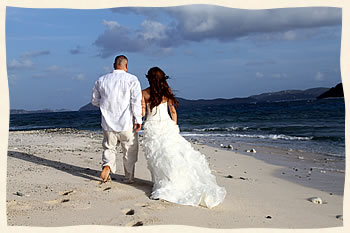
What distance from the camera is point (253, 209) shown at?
4.84 m

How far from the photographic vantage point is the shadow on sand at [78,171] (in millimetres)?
5947

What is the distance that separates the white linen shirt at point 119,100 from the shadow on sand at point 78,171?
0.98 meters

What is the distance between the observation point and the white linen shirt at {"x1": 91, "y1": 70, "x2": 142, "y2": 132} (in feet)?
18.6

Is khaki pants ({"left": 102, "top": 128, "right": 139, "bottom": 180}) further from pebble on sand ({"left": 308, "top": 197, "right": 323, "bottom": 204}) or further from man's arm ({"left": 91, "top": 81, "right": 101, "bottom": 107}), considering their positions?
pebble on sand ({"left": 308, "top": 197, "right": 323, "bottom": 204})

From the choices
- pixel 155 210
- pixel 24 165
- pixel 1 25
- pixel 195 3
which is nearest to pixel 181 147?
pixel 155 210

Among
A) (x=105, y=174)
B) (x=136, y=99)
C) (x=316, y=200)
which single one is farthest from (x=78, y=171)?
(x=316, y=200)

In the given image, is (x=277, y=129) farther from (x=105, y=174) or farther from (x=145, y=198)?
(x=145, y=198)

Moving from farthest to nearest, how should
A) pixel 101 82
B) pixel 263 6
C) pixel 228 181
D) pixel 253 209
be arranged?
pixel 228 181 → pixel 101 82 → pixel 253 209 → pixel 263 6

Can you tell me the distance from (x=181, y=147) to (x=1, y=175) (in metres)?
2.42

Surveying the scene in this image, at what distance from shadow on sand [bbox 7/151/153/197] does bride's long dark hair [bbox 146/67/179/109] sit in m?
1.34

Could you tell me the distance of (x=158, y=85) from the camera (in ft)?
18.3

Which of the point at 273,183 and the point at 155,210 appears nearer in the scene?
the point at 155,210

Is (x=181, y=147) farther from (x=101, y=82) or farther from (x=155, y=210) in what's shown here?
(x=101, y=82)

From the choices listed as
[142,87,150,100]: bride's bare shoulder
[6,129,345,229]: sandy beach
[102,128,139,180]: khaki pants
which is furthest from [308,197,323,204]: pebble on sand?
[142,87,150,100]: bride's bare shoulder
